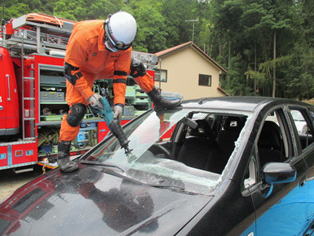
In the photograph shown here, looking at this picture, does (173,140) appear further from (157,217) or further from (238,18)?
(238,18)

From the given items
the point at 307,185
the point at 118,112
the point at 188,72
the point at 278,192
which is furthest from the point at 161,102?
the point at 188,72

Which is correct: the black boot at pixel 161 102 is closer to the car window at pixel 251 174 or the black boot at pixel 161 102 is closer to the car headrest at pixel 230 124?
the car headrest at pixel 230 124

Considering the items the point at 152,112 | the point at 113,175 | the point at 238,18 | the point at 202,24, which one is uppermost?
the point at 202,24

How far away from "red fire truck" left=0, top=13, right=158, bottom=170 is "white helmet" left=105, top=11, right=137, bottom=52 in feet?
10.7

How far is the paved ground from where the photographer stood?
15.4 feet

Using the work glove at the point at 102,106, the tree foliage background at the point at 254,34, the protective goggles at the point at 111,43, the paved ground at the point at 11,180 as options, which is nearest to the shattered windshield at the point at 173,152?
the work glove at the point at 102,106

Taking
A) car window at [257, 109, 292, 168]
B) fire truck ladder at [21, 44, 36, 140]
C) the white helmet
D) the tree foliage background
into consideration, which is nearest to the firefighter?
the white helmet

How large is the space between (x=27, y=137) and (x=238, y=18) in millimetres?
32372

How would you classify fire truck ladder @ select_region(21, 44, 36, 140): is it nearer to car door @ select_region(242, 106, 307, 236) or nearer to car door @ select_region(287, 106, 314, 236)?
car door @ select_region(242, 106, 307, 236)

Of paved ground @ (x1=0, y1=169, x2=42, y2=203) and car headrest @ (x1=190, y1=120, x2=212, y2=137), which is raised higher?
car headrest @ (x1=190, y1=120, x2=212, y2=137)

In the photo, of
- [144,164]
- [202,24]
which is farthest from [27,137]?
[202,24]

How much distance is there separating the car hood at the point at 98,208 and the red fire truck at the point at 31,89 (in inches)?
139

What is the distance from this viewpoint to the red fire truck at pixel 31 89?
16.1 ft

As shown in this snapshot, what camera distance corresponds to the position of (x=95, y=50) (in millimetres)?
2693
